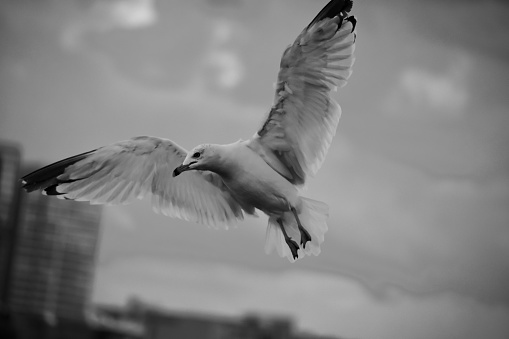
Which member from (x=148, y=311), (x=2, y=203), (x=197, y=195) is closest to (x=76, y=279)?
(x=2, y=203)

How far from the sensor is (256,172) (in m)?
5.68

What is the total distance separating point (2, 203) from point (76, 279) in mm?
12472

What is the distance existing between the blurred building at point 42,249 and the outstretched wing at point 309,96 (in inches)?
2885

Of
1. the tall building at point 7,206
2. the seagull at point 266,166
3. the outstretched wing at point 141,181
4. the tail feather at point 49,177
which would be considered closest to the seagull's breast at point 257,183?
the seagull at point 266,166

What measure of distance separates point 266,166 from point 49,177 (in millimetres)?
1656

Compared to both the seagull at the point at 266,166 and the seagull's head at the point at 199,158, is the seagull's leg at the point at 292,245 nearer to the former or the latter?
the seagull at the point at 266,166

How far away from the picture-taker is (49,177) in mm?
6148

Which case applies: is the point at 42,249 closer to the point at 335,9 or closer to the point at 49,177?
the point at 49,177

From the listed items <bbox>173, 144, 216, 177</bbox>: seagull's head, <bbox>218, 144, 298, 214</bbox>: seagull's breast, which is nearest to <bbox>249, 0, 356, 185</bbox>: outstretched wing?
<bbox>218, 144, 298, 214</bbox>: seagull's breast

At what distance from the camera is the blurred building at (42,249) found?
82500 mm

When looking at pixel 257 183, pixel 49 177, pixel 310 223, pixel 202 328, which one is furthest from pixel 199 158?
pixel 202 328

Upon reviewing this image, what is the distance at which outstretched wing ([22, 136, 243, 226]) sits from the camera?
6168mm

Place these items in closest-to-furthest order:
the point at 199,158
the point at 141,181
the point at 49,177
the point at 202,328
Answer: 1. the point at 199,158
2. the point at 49,177
3. the point at 141,181
4. the point at 202,328

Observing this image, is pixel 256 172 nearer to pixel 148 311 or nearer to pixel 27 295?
pixel 148 311
